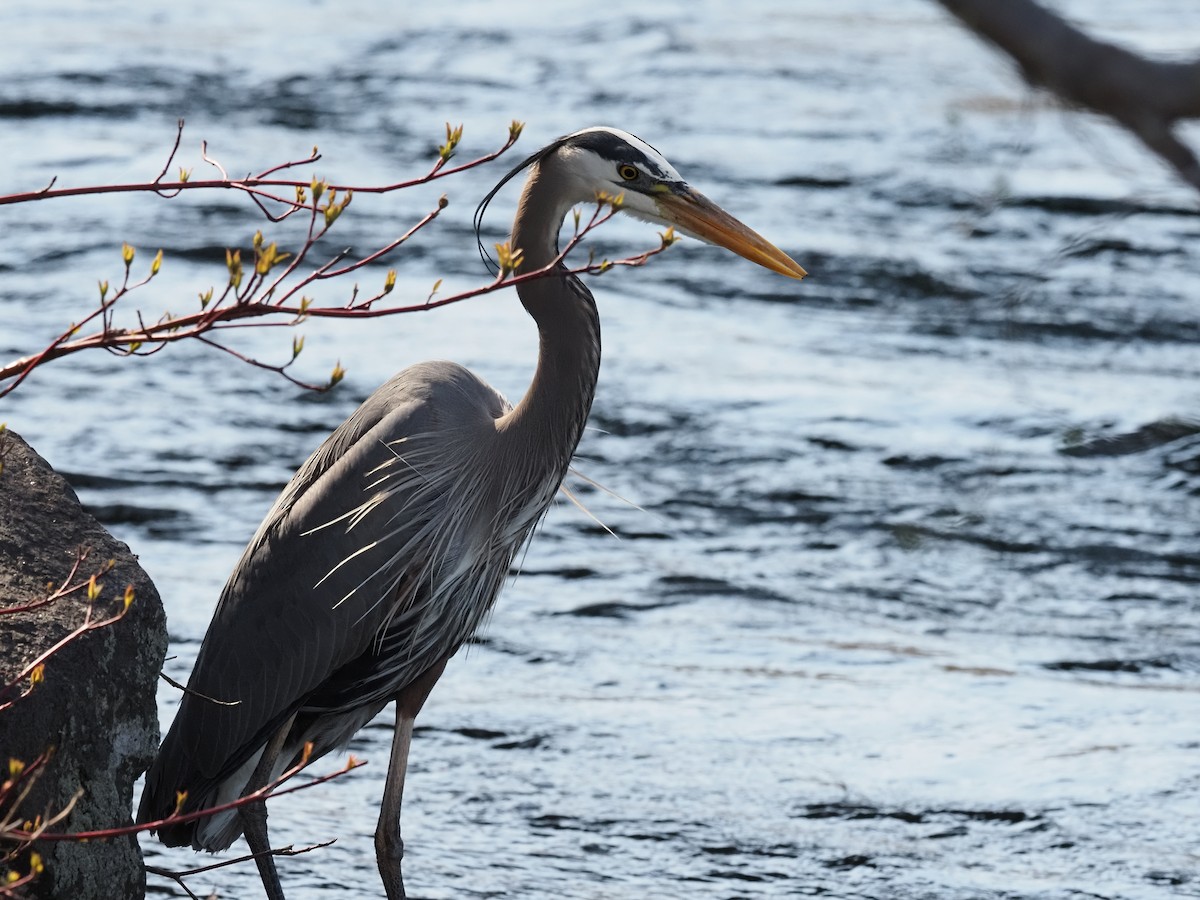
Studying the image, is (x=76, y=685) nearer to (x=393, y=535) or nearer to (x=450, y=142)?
(x=393, y=535)

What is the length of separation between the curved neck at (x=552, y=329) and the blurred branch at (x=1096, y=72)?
2631 millimetres

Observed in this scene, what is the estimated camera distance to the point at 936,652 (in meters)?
6.63

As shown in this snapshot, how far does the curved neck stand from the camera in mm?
4277

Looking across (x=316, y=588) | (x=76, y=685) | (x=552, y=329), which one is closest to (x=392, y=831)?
(x=316, y=588)

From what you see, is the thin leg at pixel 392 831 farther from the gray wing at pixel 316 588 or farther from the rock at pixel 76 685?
the rock at pixel 76 685

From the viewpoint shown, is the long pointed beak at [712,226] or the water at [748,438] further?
the water at [748,438]

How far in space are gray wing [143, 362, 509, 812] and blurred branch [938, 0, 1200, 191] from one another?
9.22 ft

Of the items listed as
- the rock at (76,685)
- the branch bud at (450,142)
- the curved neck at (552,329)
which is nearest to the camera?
the branch bud at (450,142)

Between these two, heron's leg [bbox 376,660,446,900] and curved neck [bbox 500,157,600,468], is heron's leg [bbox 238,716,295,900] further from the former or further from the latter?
curved neck [bbox 500,157,600,468]

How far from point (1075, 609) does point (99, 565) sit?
438 centimetres

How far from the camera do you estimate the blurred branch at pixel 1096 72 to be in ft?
5.26

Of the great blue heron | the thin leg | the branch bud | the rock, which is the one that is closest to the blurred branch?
the branch bud

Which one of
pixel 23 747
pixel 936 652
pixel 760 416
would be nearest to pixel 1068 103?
pixel 23 747

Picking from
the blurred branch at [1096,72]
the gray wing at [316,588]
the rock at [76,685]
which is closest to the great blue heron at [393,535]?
the gray wing at [316,588]
